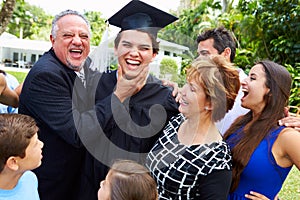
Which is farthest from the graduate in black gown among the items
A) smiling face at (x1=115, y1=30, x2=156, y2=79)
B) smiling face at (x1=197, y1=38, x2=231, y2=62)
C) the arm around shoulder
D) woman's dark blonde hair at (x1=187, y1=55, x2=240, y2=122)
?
smiling face at (x1=197, y1=38, x2=231, y2=62)

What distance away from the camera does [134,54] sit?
182 cm

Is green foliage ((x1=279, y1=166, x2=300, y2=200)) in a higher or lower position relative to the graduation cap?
lower

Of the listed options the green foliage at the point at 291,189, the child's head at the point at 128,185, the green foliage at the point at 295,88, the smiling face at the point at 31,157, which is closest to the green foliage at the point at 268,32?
the green foliage at the point at 295,88

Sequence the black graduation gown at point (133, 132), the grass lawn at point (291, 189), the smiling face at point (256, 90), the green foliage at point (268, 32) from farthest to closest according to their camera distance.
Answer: the green foliage at point (268, 32) → the grass lawn at point (291, 189) → the smiling face at point (256, 90) → the black graduation gown at point (133, 132)

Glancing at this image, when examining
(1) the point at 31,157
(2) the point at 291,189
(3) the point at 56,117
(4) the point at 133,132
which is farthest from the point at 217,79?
(2) the point at 291,189

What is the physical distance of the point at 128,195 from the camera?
59.6 inches

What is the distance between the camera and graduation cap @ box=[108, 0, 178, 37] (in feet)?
6.85

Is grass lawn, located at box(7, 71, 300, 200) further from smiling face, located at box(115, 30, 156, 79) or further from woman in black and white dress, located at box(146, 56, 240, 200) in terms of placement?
smiling face, located at box(115, 30, 156, 79)

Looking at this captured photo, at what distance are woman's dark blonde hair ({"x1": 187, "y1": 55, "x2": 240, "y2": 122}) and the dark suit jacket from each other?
61 cm

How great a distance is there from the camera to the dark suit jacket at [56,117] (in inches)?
72.5

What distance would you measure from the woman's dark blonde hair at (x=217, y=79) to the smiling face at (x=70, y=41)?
29.8 inches

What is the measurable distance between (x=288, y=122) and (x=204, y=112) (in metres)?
0.50

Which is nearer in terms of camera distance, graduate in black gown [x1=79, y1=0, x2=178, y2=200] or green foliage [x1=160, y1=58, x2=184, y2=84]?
graduate in black gown [x1=79, y1=0, x2=178, y2=200]

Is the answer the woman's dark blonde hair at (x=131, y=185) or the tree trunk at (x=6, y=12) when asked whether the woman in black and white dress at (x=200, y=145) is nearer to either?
the woman's dark blonde hair at (x=131, y=185)
